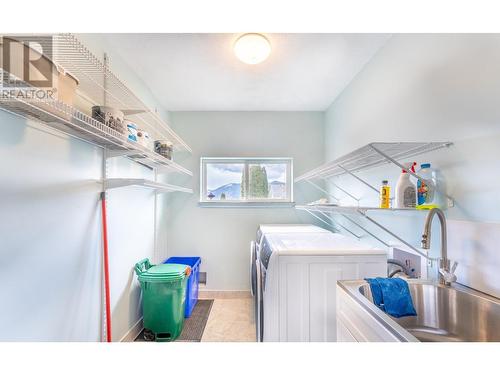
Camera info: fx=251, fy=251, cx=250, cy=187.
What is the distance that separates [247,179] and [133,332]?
7.24 ft

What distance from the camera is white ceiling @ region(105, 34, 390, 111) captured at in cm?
197

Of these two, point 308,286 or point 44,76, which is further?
point 308,286

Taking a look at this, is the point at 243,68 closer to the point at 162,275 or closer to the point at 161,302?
the point at 162,275

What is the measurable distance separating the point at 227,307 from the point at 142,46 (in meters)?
2.88

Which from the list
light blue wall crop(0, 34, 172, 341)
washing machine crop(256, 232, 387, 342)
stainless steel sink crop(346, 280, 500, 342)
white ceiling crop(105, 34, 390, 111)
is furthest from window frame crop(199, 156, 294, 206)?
stainless steel sink crop(346, 280, 500, 342)

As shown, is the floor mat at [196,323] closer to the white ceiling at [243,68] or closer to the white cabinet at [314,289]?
the white cabinet at [314,289]

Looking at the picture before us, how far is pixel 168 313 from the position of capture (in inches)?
89.1

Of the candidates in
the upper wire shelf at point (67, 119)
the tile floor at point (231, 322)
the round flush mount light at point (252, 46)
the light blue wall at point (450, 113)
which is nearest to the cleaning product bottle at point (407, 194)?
the light blue wall at point (450, 113)

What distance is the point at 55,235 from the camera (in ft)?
4.60

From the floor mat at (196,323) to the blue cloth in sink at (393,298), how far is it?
181 centimetres

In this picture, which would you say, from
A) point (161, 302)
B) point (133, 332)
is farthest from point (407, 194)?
point (133, 332)

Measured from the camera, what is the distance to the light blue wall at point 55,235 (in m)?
1.15
